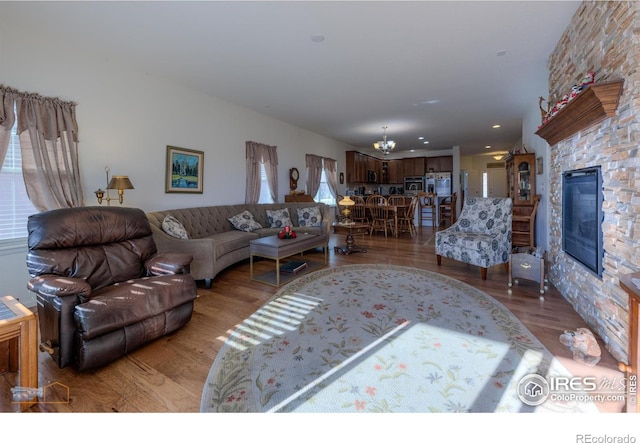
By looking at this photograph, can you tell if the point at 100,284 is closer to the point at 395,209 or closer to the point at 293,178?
the point at 293,178

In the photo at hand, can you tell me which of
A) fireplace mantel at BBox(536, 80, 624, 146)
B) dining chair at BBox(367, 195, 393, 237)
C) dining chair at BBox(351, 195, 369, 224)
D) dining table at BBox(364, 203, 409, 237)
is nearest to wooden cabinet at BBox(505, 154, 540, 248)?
fireplace mantel at BBox(536, 80, 624, 146)

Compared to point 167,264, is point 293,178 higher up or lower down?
higher up

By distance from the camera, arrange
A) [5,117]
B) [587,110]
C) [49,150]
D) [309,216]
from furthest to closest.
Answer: [309,216] < [49,150] < [5,117] < [587,110]

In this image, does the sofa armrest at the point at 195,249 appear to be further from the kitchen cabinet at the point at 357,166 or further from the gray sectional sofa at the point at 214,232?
the kitchen cabinet at the point at 357,166

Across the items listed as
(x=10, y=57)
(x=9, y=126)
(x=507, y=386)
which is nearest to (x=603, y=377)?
(x=507, y=386)

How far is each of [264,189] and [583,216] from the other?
5.08m

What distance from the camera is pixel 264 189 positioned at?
6055mm

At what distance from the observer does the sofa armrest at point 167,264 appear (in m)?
2.42

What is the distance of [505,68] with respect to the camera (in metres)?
3.71

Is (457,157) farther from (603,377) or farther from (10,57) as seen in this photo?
(10,57)

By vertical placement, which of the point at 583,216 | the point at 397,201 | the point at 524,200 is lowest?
the point at 583,216

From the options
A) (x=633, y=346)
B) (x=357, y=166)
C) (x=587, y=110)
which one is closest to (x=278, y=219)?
(x=587, y=110)

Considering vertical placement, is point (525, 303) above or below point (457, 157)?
below

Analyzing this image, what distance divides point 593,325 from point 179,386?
312 centimetres
